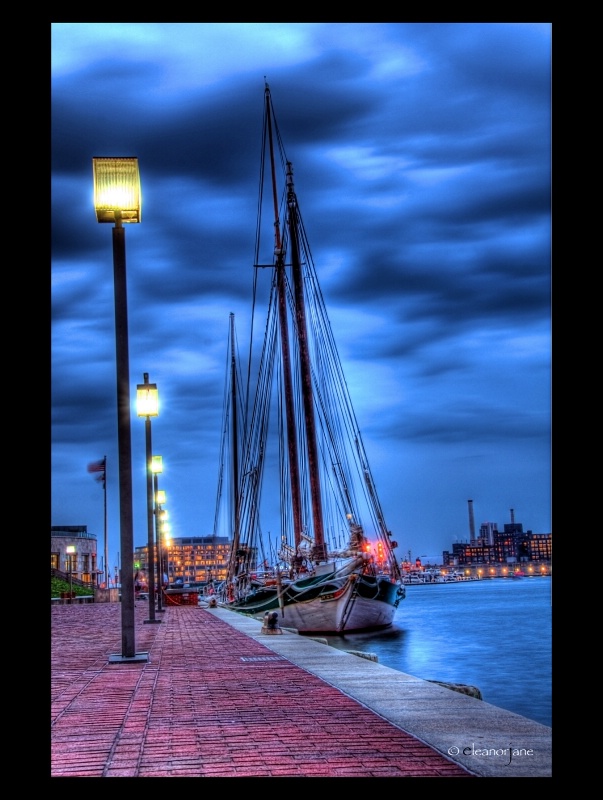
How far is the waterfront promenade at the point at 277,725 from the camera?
6.47 metres

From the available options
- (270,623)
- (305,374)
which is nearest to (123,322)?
(270,623)

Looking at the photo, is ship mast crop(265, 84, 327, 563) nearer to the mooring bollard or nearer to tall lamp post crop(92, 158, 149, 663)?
the mooring bollard

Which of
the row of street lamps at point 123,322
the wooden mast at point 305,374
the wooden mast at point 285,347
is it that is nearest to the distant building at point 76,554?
the wooden mast at point 285,347

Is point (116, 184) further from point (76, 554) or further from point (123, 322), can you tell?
point (76, 554)

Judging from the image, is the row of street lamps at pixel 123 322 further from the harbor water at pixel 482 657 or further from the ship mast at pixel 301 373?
the ship mast at pixel 301 373

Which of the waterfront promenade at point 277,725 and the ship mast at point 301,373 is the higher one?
the ship mast at point 301,373

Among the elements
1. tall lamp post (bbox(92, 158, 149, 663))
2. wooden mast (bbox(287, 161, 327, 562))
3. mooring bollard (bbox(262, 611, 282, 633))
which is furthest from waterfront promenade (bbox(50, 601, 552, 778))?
wooden mast (bbox(287, 161, 327, 562))

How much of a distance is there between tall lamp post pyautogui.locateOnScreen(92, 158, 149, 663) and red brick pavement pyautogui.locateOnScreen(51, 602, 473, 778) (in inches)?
35.2

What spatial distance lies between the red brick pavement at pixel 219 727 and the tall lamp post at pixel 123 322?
2.94 ft
